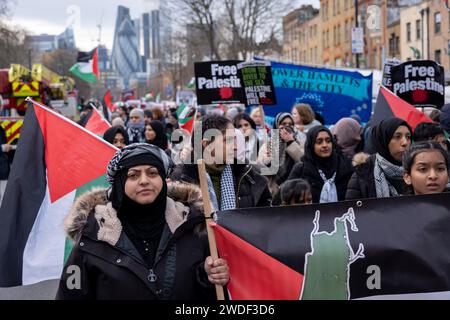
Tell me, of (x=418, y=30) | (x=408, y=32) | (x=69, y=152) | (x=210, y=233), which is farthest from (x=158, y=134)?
(x=408, y=32)

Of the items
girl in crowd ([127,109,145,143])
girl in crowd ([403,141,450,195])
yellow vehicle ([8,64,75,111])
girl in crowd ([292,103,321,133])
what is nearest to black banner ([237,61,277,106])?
girl in crowd ([292,103,321,133])

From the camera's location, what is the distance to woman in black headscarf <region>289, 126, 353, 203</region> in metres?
6.30

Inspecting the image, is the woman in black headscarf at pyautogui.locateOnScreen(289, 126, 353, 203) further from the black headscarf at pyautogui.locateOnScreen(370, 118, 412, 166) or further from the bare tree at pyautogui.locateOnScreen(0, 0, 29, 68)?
the bare tree at pyautogui.locateOnScreen(0, 0, 29, 68)

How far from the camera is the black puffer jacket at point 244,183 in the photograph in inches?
210

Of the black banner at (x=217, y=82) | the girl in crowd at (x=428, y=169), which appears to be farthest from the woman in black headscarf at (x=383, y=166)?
the black banner at (x=217, y=82)

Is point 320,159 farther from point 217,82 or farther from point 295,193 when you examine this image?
point 217,82

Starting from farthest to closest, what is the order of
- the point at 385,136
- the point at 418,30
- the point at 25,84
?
the point at 418,30, the point at 25,84, the point at 385,136

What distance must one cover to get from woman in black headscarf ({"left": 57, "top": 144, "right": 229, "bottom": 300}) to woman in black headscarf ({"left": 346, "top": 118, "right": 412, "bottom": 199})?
7.04ft

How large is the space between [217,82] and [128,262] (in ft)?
24.7

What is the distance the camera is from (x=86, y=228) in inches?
134

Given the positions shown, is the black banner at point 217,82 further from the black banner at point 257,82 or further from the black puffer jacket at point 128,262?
the black puffer jacket at point 128,262

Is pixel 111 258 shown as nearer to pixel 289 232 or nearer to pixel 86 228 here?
pixel 86 228

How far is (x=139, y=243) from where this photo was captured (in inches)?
133
